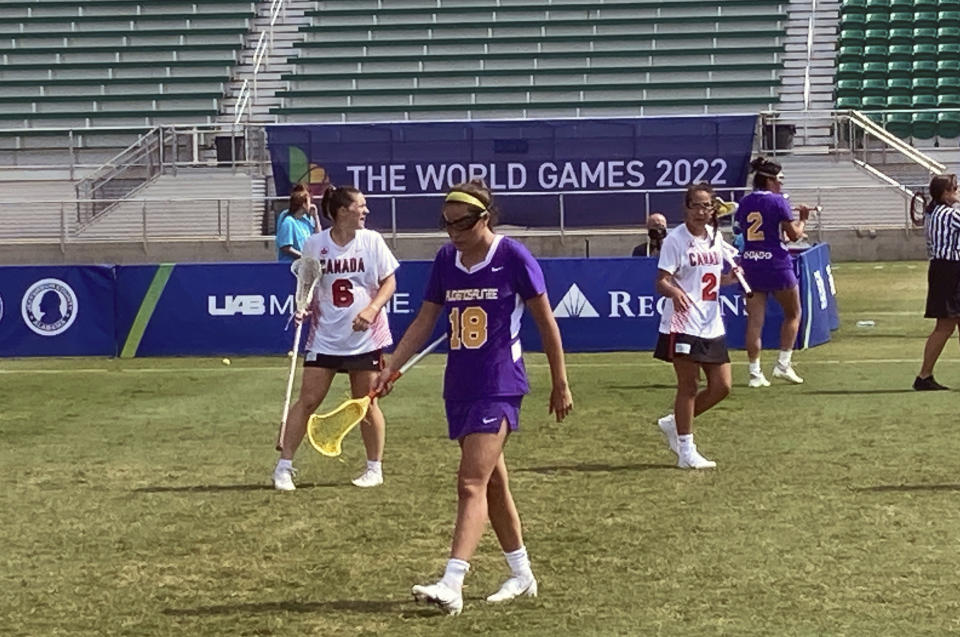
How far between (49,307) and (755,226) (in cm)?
824

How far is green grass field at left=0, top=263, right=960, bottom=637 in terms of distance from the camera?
7008mm

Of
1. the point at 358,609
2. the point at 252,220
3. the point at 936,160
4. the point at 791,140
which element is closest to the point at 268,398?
the point at 358,609

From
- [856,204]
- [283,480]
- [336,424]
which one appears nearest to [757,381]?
[283,480]

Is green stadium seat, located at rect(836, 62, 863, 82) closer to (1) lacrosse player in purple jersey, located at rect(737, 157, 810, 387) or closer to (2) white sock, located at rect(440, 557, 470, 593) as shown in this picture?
(1) lacrosse player in purple jersey, located at rect(737, 157, 810, 387)

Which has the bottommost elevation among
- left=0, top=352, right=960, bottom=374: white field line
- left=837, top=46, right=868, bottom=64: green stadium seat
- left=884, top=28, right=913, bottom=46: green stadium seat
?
left=0, top=352, right=960, bottom=374: white field line

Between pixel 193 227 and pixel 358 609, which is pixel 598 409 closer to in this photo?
pixel 358 609

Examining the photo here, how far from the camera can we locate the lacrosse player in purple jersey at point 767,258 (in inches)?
583

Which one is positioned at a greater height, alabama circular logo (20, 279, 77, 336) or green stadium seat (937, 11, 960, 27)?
green stadium seat (937, 11, 960, 27)

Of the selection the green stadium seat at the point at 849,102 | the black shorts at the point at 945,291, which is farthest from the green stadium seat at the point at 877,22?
the black shorts at the point at 945,291

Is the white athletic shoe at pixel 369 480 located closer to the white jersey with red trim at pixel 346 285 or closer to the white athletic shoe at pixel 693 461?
the white jersey with red trim at pixel 346 285

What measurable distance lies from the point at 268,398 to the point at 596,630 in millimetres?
8779

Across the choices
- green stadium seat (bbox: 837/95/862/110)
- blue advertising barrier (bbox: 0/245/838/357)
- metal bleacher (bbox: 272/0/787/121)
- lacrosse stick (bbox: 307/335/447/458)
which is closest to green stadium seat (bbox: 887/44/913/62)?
green stadium seat (bbox: 837/95/862/110)

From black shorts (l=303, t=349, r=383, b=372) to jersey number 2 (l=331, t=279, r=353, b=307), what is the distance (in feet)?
1.03

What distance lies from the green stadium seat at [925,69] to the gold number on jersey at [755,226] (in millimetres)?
23508
